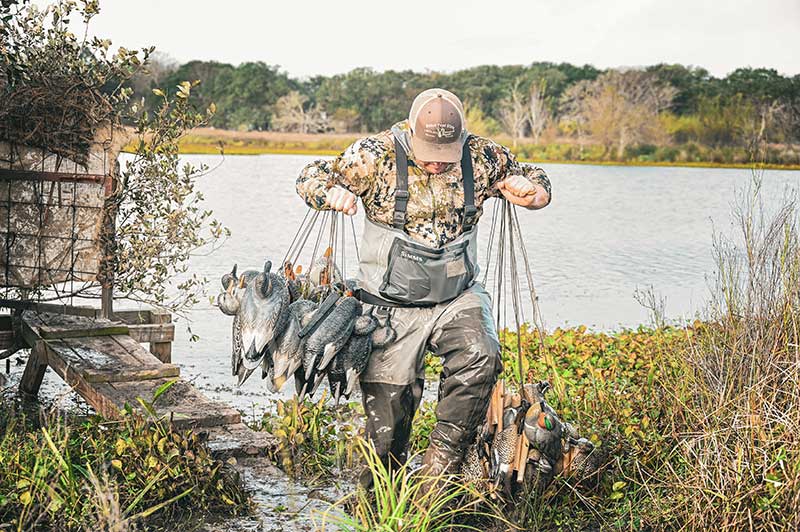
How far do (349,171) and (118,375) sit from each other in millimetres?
2086

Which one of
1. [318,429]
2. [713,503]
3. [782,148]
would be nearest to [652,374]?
[713,503]

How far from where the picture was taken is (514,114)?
48.8m

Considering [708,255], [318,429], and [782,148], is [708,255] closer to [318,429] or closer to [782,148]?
[318,429]

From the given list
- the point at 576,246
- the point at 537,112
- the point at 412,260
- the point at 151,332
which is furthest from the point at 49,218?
the point at 537,112

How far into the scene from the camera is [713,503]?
15.3ft

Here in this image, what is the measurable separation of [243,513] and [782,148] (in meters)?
41.6

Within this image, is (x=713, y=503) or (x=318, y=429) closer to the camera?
(x=713, y=503)

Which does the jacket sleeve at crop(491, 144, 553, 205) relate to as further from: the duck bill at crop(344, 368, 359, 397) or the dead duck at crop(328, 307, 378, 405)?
the duck bill at crop(344, 368, 359, 397)

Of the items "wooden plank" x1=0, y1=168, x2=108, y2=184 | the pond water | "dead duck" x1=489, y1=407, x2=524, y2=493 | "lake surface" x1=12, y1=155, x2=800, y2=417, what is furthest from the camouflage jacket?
"wooden plank" x1=0, y1=168, x2=108, y2=184

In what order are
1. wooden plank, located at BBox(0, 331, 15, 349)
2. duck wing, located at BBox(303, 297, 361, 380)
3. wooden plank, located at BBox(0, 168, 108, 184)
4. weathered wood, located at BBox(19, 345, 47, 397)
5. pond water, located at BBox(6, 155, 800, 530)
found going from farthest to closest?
pond water, located at BBox(6, 155, 800, 530) → wooden plank, located at BBox(0, 331, 15, 349) → wooden plank, located at BBox(0, 168, 108, 184) → weathered wood, located at BBox(19, 345, 47, 397) → duck wing, located at BBox(303, 297, 361, 380)

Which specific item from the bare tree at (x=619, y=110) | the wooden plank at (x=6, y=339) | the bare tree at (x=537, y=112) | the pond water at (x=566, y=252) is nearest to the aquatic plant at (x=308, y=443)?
the pond water at (x=566, y=252)

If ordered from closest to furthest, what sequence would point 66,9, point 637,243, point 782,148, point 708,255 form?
point 66,9 < point 708,255 < point 637,243 < point 782,148

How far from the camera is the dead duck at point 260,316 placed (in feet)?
15.4

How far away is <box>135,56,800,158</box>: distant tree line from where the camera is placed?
43812 mm
